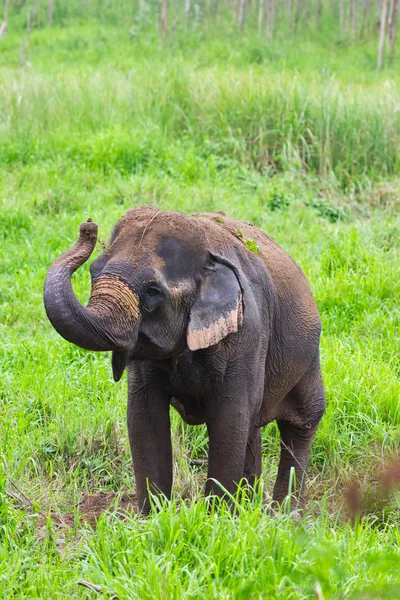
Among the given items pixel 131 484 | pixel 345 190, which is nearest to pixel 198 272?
pixel 131 484

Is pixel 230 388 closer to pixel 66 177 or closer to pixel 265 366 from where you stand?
pixel 265 366

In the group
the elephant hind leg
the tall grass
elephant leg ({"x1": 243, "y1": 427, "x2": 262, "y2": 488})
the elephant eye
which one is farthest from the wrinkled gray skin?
the tall grass

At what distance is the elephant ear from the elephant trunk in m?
0.31

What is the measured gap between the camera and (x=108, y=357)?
263 inches

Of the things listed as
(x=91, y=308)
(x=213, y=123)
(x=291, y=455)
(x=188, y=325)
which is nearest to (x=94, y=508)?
(x=291, y=455)

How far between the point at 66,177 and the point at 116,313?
6.60m

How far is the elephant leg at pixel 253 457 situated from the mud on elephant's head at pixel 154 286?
1.13 metres

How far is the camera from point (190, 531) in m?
3.68

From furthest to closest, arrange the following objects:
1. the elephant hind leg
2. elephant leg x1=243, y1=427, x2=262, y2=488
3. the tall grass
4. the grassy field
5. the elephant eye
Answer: the tall grass → the elephant hind leg → elephant leg x1=243, y1=427, x2=262, y2=488 → the elephant eye → the grassy field

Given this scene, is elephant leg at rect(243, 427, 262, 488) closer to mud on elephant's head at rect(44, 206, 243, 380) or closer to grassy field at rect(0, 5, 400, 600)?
grassy field at rect(0, 5, 400, 600)

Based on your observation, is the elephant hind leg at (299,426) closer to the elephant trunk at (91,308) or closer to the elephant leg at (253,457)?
the elephant leg at (253,457)

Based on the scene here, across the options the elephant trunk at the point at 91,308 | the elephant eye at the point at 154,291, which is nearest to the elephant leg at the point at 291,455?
the elephant eye at the point at 154,291

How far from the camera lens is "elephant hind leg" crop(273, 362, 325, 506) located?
5.18 m

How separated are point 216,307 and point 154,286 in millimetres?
309
